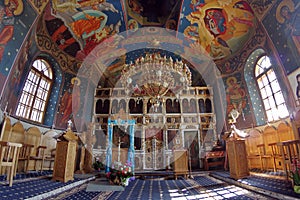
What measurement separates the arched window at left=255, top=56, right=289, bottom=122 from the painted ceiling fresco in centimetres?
159

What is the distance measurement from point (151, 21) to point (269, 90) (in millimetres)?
7438

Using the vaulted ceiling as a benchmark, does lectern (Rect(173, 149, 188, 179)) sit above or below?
below

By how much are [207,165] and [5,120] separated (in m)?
9.12

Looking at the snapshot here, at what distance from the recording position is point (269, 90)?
810 centimetres

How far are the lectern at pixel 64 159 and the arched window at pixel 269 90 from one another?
815 cm

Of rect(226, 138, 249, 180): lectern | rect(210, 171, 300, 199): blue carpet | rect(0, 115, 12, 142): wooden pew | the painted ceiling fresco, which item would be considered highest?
the painted ceiling fresco

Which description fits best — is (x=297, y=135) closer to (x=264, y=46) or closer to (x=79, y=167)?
→ (x=264, y=46)

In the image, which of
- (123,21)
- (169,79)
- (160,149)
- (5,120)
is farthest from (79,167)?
(123,21)

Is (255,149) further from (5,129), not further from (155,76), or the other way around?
(5,129)

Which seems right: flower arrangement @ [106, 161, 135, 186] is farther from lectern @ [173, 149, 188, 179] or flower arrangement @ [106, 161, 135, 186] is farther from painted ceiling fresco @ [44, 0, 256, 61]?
painted ceiling fresco @ [44, 0, 256, 61]

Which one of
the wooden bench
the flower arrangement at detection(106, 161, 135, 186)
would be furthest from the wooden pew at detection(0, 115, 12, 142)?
the wooden bench

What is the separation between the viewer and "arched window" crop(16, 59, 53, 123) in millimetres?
7556

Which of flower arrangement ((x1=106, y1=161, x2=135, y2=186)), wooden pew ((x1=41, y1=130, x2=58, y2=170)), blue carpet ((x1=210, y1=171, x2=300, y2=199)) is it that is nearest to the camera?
blue carpet ((x1=210, y1=171, x2=300, y2=199))

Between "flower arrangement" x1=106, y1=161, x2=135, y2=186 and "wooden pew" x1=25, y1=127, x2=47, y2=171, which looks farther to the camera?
"wooden pew" x1=25, y1=127, x2=47, y2=171
